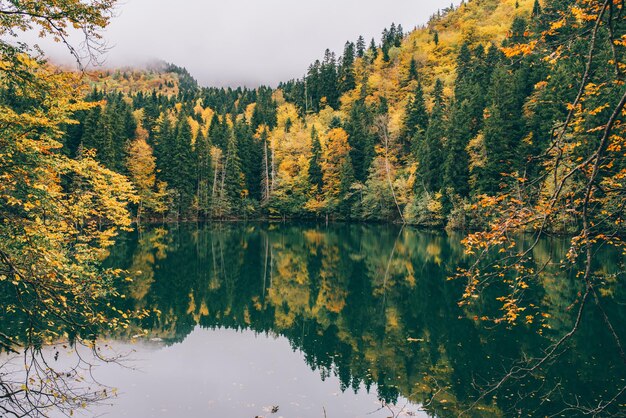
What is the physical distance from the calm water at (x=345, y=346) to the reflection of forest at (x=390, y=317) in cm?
6

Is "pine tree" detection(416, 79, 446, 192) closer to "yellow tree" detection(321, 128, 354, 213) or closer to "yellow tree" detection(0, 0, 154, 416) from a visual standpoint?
"yellow tree" detection(321, 128, 354, 213)

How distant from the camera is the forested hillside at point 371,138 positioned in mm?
43281

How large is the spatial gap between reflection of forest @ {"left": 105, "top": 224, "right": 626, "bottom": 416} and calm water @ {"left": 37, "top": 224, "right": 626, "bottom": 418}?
0.06m

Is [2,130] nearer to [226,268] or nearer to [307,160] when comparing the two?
[226,268]

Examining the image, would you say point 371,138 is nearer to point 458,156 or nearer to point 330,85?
point 458,156

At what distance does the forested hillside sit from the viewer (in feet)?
142

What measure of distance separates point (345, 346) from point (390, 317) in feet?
11.6

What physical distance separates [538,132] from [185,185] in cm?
4596

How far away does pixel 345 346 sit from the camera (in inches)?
559

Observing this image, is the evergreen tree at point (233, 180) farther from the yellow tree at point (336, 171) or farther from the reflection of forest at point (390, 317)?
the reflection of forest at point (390, 317)

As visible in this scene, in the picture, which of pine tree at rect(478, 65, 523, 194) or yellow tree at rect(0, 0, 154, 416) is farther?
pine tree at rect(478, 65, 523, 194)

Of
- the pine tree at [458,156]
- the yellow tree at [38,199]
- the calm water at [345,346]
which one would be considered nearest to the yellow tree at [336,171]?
the pine tree at [458,156]

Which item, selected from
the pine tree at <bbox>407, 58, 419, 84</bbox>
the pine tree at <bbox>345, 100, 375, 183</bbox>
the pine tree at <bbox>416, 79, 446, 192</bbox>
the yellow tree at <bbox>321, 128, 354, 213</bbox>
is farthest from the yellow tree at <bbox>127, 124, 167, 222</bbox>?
the pine tree at <bbox>407, 58, 419, 84</bbox>

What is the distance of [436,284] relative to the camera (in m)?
22.6
